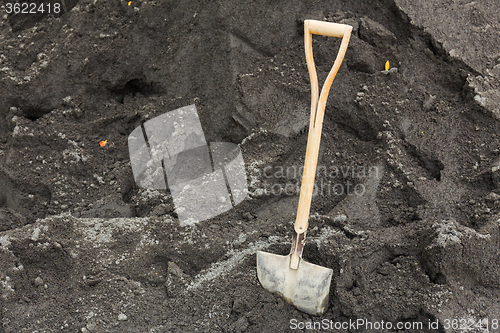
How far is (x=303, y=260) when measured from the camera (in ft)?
7.39

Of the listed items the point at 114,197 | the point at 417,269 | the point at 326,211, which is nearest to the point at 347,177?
the point at 326,211

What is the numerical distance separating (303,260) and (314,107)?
76 cm

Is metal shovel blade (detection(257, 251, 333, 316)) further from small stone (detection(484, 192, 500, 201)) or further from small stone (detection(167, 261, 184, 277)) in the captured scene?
small stone (detection(484, 192, 500, 201))

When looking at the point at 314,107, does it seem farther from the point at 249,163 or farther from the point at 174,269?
the point at 174,269

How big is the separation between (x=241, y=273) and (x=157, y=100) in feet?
4.66

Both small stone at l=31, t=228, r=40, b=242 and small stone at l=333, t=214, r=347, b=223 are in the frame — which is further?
small stone at l=333, t=214, r=347, b=223

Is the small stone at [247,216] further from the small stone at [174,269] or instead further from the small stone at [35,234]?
the small stone at [35,234]

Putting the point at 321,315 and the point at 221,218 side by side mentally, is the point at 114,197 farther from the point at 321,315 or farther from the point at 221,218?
the point at 321,315

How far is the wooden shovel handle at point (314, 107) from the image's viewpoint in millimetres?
2139

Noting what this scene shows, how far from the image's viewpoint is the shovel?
84.4 inches

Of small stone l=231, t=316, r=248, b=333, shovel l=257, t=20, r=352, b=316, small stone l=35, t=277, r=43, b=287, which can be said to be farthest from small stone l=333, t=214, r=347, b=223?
small stone l=35, t=277, r=43, b=287

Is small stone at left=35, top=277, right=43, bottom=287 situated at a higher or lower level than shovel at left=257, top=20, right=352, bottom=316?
lower

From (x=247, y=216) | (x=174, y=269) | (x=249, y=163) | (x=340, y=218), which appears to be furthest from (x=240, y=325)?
(x=249, y=163)

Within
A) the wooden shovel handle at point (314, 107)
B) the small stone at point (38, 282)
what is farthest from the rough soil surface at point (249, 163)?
the wooden shovel handle at point (314, 107)
